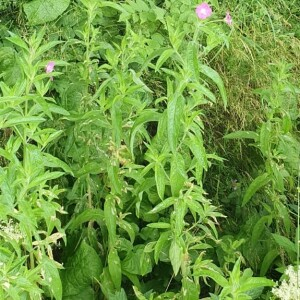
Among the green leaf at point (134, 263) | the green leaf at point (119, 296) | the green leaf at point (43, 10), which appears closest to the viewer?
the green leaf at point (119, 296)

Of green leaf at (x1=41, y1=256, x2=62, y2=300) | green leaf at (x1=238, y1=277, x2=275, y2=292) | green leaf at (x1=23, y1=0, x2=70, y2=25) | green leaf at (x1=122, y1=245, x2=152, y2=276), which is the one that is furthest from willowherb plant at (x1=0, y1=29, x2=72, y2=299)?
green leaf at (x1=23, y1=0, x2=70, y2=25)

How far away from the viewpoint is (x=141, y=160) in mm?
2547

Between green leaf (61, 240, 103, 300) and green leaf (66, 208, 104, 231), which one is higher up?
green leaf (66, 208, 104, 231)

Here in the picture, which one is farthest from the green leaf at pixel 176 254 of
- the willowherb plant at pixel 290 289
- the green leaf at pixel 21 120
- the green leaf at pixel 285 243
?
the green leaf at pixel 21 120

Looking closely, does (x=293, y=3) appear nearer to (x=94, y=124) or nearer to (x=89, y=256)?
(x=94, y=124)

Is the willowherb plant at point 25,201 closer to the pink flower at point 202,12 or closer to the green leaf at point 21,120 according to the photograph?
the green leaf at point 21,120

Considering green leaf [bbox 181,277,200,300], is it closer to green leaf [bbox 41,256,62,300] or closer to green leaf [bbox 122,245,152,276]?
green leaf [bbox 122,245,152,276]

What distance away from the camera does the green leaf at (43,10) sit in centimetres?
282

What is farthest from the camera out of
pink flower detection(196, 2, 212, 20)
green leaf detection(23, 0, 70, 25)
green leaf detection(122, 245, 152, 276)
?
green leaf detection(23, 0, 70, 25)

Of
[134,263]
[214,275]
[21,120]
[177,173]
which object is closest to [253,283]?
[214,275]

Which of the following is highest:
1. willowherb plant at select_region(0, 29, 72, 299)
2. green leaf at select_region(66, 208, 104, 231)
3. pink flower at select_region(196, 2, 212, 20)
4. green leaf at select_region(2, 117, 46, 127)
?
pink flower at select_region(196, 2, 212, 20)

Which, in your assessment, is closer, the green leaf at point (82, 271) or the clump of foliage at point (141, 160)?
the clump of foliage at point (141, 160)

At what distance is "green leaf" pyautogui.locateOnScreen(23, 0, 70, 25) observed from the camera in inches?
111

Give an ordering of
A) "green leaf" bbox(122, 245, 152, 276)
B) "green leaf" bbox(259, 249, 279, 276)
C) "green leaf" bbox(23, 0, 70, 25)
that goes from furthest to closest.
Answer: "green leaf" bbox(23, 0, 70, 25), "green leaf" bbox(259, 249, 279, 276), "green leaf" bbox(122, 245, 152, 276)
